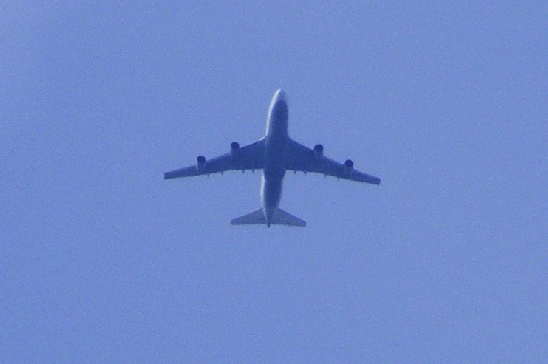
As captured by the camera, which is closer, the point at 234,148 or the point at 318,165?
the point at 234,148

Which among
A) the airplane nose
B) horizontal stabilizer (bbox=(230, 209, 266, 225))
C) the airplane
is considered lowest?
horizontal stabilizer (bbox=(230, 209, 266, 225))

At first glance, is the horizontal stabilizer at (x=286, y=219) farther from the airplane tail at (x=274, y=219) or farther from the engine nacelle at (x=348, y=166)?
the engine nacelle at (x=348, y=166)

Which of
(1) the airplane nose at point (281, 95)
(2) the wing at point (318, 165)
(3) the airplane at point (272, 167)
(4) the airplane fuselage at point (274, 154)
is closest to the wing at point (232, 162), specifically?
(3) the airplane at point (272, 167)

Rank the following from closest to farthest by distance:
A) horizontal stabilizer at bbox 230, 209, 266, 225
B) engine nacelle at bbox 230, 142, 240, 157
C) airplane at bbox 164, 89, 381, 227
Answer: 1. airplane at bbox 164, 89, 381, 227
2. engine nacelle at bbox 230, 142, 240, 157
3. horizontal stabilizer at bbox 230, 209, 266, 225

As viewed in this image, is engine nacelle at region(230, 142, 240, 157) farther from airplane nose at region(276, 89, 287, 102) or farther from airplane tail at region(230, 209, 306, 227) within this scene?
airplane nose at region(276, 89, 287, 102)

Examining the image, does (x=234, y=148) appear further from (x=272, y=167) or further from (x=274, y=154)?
(x=274, y=154)

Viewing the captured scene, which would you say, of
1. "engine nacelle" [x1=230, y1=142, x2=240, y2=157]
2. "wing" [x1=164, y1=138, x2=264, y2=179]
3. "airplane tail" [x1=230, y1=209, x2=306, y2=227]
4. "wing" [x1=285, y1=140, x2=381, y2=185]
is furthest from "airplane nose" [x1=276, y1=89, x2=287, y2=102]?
"airplane tail" [x1=230, y1=209, x2=306, y2=227]

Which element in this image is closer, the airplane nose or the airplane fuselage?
the airplane fuselage

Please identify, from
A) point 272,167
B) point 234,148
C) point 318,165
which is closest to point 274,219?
point 318,165
